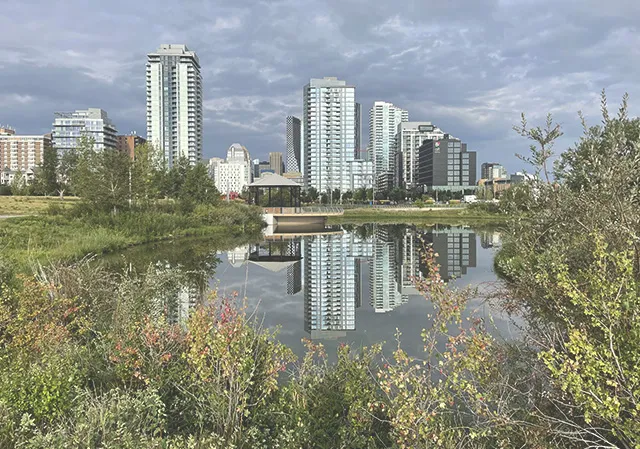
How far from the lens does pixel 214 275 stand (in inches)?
564

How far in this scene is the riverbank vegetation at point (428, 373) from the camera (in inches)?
104

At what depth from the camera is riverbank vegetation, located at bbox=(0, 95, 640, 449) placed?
8.68 ft

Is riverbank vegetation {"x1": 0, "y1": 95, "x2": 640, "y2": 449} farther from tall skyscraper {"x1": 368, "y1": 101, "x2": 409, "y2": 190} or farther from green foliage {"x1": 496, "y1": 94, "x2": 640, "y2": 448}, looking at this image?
tall skyscraper {"x1": 368, "y1": 101, "x2": 409, "y2": 190}

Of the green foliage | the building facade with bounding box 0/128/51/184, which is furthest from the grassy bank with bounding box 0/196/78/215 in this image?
the building facade with bounding box 0/128/51/184

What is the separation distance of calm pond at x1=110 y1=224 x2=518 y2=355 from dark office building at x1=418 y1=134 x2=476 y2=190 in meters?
78.8

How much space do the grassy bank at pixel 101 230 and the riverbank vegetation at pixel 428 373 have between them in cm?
708

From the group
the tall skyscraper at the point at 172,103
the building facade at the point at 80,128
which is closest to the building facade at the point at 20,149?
the building facade at the point at 80,128

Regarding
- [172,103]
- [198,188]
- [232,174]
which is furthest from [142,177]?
[232,174]

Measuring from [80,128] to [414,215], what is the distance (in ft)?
259

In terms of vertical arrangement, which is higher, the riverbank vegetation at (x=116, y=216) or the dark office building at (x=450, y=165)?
the dark office building at (x=450, y=165)

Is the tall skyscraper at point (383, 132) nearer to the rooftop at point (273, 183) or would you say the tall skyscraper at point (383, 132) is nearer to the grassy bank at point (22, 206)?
the rooftop at point (273, 183)

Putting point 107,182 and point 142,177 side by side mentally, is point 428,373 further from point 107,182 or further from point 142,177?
point 142,177

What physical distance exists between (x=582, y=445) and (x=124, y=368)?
3.84 m

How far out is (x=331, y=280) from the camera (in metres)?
15.4
